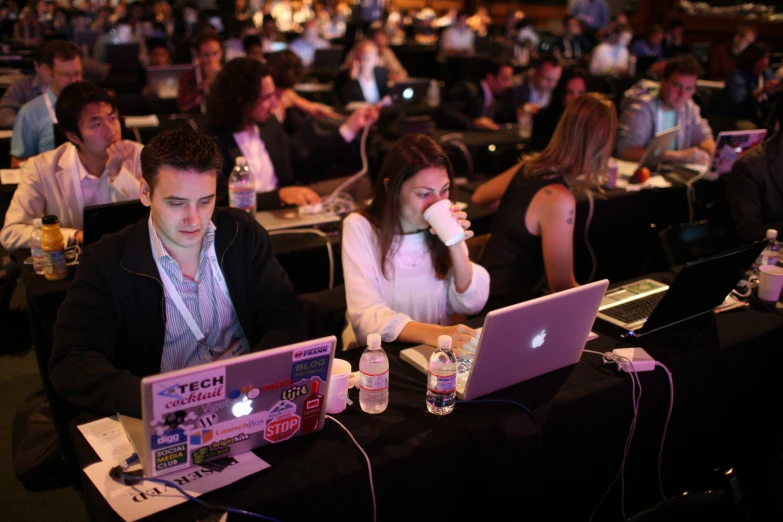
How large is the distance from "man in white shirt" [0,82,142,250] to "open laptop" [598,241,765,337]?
193 cm

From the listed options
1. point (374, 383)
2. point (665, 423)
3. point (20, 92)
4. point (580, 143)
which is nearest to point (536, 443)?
point (374, 383)

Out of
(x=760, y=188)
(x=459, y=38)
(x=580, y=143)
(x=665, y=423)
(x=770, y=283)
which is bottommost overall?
(x=665, y=423)

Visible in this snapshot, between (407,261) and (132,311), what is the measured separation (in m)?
0.86

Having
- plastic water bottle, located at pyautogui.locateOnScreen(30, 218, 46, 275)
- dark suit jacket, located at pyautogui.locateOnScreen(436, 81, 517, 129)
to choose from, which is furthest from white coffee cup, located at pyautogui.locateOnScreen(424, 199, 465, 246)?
dark suit jacket, located at pyautogui.locateOnScreen(436, 81, 517, 129)

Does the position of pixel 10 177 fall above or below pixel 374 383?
above

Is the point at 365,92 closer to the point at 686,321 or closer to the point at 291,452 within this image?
the point at 686,321

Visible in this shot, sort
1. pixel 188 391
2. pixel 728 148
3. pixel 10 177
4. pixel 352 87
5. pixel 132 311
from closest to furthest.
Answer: pixel 188 391 < pixel 132 311 < pixel 10 177 < pixel 728 148 < pixel 352 87

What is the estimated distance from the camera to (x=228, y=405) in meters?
1.28

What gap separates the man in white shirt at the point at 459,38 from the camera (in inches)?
458

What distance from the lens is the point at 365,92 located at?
21.8 ft

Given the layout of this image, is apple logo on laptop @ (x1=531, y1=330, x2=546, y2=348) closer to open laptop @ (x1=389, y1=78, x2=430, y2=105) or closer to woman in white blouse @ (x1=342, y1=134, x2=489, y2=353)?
woman in white blouse @ (x1=342, y1=134, x2=489, y2=353)

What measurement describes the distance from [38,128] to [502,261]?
267cm

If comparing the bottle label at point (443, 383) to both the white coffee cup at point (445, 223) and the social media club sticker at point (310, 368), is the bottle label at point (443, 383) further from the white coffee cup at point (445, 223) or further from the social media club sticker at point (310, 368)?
the white coffee cup at point (445, 223)

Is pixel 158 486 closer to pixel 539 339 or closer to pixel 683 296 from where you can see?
pixel 539 339
